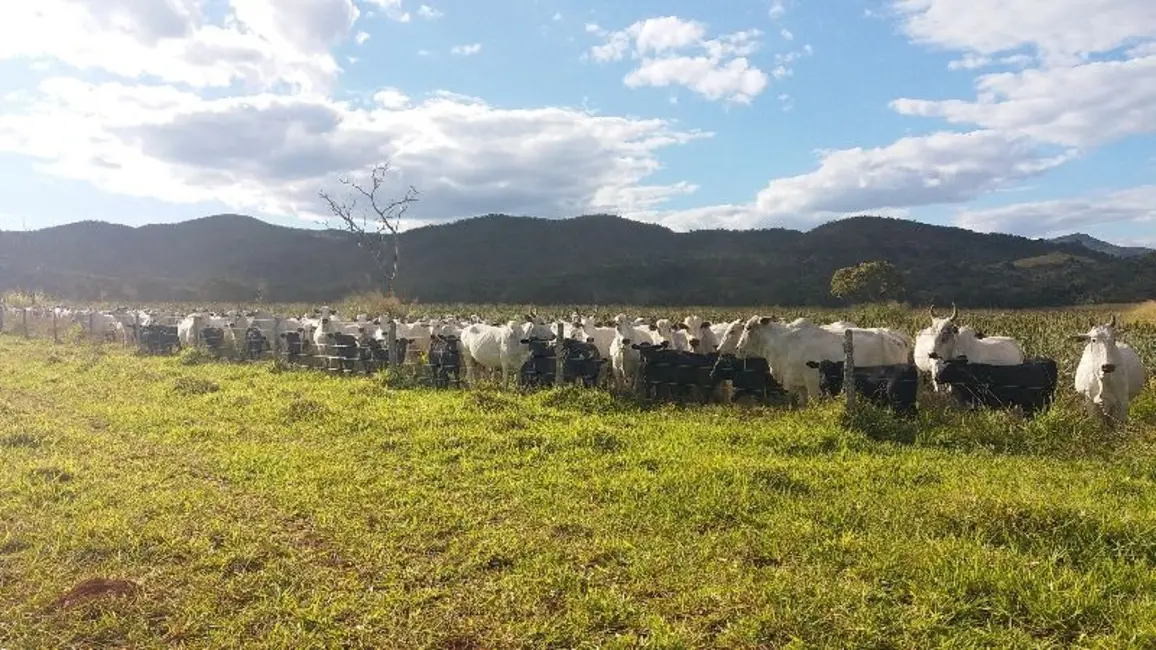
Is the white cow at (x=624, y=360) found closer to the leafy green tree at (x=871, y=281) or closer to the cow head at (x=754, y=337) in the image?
the cow head at (x=754, y=337)

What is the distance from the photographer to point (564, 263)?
118250 millimetres

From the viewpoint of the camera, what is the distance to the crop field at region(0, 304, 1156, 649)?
16.2 ft

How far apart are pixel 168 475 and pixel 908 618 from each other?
731 cm

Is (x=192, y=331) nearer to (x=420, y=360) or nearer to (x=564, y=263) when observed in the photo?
(x=420, y=360)

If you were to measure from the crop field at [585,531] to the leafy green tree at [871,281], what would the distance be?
43.7 m

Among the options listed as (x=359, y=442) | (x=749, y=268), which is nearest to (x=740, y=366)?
(x=359, y=442)

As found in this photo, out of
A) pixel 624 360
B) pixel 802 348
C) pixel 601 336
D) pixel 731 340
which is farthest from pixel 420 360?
pixel 802 348

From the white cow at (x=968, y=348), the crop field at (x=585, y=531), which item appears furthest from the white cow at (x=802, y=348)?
the crop field at (x=585, y=531)

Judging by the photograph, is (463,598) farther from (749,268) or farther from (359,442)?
(749,268)

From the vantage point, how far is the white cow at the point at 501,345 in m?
15.8

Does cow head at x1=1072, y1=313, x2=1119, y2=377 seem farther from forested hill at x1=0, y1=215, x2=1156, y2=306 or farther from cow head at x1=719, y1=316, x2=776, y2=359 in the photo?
forested hill at x1=0, y1=215, x2=1156, y2=306

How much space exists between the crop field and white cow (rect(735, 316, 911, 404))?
181 centimetres

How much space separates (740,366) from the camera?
12852 mm

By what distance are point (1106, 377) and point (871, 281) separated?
45.5m
